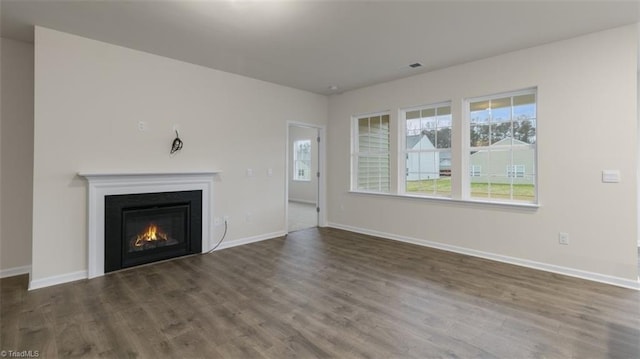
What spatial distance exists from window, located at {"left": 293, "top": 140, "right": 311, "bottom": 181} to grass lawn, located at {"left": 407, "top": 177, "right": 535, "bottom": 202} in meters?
5.16

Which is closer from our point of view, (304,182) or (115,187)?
(115,187)

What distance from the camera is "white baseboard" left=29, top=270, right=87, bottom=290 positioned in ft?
10.2

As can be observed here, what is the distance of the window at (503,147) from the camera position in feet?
12.7

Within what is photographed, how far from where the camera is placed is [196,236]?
14.2 ft

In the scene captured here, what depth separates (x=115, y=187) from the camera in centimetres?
359

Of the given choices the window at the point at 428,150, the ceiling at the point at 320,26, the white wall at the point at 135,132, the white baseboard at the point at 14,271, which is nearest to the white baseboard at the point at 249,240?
the white wall at the point at 135,132

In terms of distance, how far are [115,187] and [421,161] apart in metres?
4.42

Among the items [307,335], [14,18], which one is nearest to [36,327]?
[307,335]

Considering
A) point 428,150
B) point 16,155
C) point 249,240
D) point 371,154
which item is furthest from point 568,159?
point 16,155

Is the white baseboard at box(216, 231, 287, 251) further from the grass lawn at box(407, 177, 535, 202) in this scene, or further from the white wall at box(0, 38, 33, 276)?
the grass lawn at box(407, 177, 535, 202)

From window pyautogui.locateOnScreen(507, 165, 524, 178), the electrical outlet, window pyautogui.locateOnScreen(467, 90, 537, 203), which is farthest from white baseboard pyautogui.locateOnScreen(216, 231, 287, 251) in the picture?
the electrical outlet

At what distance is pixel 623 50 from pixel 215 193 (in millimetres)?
5263

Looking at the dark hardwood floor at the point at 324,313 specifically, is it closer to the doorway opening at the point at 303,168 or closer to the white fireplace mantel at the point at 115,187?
the white fireplace mantel at the point at 115,187

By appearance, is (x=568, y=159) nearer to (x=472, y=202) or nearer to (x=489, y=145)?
(x=489, y=145)
